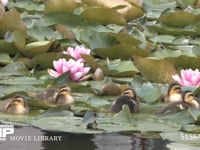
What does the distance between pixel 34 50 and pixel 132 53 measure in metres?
0.49

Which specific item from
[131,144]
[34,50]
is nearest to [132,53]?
[34,50]

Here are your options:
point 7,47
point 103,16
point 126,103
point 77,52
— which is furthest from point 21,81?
point 103,16

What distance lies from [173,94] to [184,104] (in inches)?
4.8

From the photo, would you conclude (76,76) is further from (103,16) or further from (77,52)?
A: (103,16)

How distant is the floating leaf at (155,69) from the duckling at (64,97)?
19.3 inches

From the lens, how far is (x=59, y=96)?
10.2 ft

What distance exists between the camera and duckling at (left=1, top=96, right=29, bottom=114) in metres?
2.99

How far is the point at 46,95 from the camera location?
124 inches

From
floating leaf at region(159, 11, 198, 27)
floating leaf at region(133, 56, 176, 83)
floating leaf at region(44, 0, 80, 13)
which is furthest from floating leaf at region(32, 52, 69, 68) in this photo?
floating leaf at region(159, 11, 198, 27)

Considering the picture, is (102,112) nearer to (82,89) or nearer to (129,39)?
(82,89)

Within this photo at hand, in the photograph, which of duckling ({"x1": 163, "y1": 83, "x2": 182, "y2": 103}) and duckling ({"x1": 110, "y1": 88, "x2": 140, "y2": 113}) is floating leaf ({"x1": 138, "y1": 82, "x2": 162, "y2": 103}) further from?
duckling ({"x1": 110, "y1": 88, "x2": 140, "y2": 113})

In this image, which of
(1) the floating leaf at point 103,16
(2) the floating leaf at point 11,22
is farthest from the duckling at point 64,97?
(1) the floating leaf at point 103,16

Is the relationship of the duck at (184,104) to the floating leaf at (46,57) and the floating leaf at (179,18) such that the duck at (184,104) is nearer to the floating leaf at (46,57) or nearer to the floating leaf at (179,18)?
the floating leaf at (46,57)

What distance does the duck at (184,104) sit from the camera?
305 centimetres
